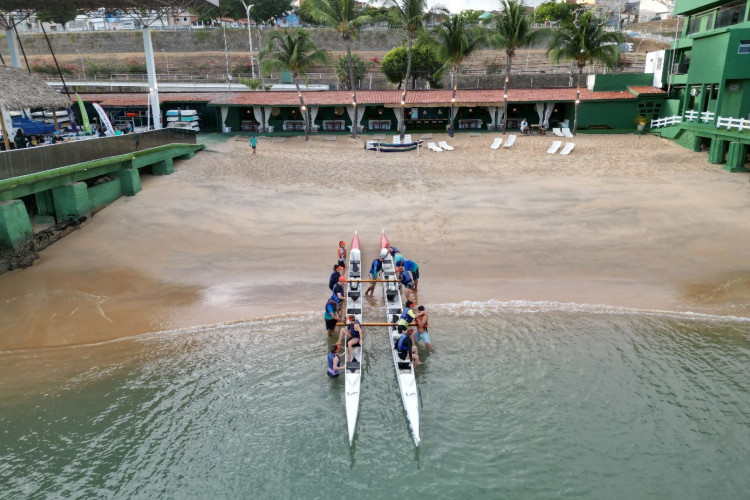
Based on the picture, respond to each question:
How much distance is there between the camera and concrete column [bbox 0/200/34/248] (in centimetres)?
1766

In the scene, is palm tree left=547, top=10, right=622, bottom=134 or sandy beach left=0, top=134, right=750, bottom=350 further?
palm tree left=547, top=10, right=622, bottom=134

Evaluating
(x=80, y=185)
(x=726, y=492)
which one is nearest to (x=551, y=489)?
(x=726, y=492)

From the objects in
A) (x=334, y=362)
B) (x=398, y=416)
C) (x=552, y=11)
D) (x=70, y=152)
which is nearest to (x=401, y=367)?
(x=398, y=416)

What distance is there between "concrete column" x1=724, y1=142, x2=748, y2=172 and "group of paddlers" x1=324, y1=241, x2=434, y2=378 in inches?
810

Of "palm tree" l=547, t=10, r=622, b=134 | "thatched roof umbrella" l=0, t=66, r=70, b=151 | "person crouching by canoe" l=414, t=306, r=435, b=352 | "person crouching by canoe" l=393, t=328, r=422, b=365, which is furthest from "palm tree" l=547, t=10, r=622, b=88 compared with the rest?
"thatched roof umbrella" l=0, t=66, r=70, b=151

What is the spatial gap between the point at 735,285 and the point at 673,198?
296 inches

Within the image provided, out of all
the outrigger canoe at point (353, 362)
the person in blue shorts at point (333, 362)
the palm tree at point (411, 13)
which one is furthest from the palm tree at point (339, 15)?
the person in blue shorts at point (333, 362)

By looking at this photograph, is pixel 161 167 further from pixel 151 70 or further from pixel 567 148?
pixel 567 148

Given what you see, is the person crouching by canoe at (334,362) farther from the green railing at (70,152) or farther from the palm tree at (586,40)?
the palm tree at (586,40)

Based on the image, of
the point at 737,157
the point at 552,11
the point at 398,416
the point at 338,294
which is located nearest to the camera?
the point at 398,416

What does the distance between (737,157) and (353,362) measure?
25124mm

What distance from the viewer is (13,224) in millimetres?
18000

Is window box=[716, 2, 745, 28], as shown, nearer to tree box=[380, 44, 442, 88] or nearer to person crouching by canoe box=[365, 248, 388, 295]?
tree box=[380, 44, 442, 88]

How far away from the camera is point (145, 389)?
40.4 feet
